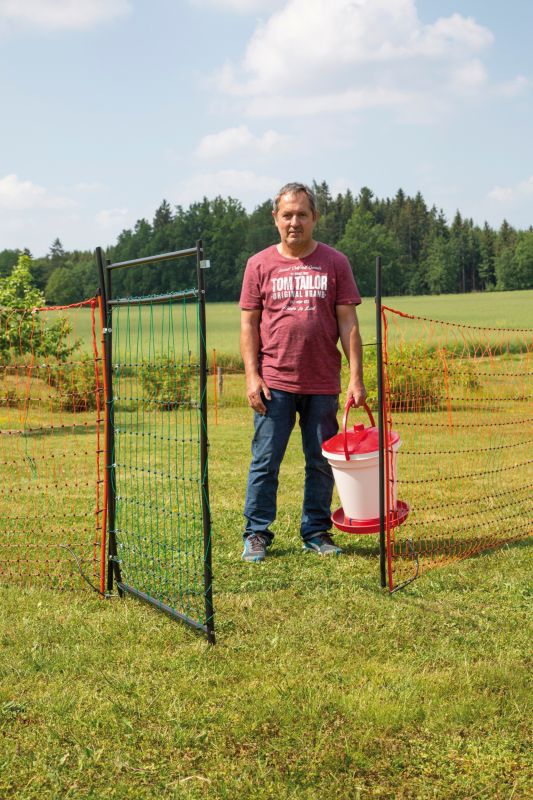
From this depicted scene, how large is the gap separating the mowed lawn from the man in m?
0.60

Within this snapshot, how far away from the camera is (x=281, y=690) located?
3.18 m

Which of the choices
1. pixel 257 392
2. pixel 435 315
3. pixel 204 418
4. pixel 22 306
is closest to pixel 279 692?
pixel 204 418

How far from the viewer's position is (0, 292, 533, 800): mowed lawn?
2662 millimetres

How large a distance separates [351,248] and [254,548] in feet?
206

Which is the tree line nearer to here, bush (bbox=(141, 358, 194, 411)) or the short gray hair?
bush (bbox=(141, 358, 194, 411))

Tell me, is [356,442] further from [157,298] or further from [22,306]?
[22,306]

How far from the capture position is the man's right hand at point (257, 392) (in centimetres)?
482

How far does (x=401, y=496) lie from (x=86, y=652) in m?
4.10

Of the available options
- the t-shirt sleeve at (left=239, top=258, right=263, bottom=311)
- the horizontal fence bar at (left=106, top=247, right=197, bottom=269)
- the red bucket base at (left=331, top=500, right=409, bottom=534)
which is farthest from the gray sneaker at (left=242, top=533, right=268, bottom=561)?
the horizontal fence bar at (left=106, top=247, right=197, bottom=269)

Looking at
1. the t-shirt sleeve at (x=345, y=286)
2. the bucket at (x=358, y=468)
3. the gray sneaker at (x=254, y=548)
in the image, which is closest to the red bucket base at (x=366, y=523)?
the bucket at (x=358, y=468)

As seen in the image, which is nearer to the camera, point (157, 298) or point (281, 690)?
point (281, 690)

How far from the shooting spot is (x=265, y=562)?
4891 mm

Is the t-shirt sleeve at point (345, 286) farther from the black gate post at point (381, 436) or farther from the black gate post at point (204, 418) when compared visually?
the black gate post at point (204, 418)

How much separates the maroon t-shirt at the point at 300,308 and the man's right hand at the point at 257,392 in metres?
0.04
